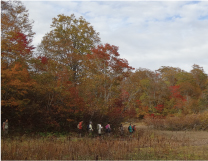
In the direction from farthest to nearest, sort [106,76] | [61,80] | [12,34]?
[106,76]
[61,80]
[12,34]

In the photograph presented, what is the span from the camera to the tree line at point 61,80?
17.1 metres

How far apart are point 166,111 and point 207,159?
31166mm

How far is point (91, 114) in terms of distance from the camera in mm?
21531

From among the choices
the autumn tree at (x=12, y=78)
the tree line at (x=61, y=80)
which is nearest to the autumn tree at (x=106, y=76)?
the tree line at (x=61, y=80)

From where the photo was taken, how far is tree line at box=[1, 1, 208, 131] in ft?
56.0

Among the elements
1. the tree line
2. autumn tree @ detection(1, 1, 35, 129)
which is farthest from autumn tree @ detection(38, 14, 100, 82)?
autumn tree @ detection(1, 1, 35, 129)

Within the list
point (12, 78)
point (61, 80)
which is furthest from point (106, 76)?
point (12, 78)

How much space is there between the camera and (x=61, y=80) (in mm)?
20875

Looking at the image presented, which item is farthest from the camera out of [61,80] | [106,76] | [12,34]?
[106,76]

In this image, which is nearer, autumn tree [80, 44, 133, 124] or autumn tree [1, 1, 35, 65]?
autumn tree [1, 1, 35, 65]

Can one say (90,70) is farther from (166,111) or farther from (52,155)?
(166,111)

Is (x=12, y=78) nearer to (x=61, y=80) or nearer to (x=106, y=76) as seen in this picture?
(x=61, y=80)

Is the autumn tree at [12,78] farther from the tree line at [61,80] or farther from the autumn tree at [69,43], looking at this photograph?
the autumn tree at [69,43]

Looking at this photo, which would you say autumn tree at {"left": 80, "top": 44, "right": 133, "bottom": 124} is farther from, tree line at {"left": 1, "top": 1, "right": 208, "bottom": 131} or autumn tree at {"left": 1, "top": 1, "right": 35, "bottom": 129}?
autumn tree at {"left": 1, "top": 1, "right": 35, "bottom": 129}
